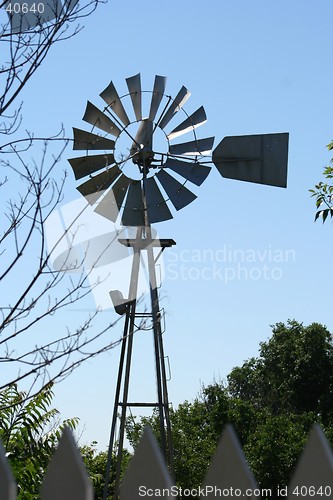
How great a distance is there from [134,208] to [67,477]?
6549 millimetres

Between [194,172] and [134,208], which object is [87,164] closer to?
[134,208]

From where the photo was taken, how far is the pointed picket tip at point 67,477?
57.9 inches

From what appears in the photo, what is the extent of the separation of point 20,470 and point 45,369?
3.61m

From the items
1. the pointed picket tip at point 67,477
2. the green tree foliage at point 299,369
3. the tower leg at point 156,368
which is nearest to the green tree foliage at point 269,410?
the green tree foliage at point 299,369

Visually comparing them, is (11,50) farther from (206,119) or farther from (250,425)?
(250,425)

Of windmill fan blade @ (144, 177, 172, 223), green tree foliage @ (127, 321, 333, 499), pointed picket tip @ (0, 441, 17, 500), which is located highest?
green tree foliage @ (127, 321, 333, 499)

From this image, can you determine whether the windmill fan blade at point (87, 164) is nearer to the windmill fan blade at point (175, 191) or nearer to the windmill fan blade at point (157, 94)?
the windmill fan blade at point (175, 191)

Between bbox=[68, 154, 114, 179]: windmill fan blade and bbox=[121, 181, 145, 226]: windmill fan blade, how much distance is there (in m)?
0.38

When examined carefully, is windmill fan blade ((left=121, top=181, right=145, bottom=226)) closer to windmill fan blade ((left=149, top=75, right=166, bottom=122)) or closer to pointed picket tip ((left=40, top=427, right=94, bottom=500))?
windmill fan blade ((left=149, top=75, right=166, bottom=122))

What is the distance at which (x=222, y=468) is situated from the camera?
148 centimetres

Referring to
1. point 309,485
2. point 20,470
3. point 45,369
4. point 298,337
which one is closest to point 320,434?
point 309,485

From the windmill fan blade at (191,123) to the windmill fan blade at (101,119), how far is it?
542 mm

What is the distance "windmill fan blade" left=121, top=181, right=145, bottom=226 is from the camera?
311 inches

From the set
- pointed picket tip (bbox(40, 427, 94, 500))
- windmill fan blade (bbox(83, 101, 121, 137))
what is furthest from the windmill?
pointed picket tip (bbox(40, 427, 94, 500))
